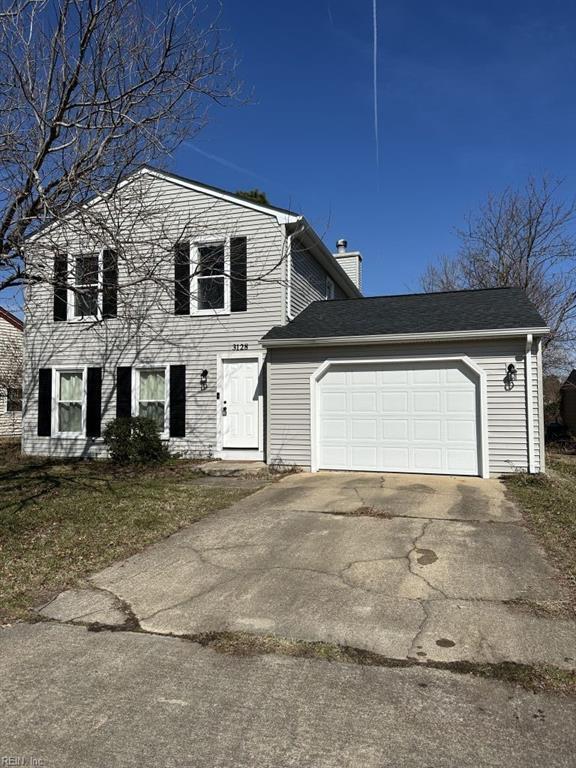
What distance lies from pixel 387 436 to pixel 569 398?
16.7m

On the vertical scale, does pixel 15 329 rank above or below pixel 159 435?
above

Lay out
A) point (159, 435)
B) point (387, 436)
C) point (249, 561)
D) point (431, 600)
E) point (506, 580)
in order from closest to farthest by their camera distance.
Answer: point (431, 600) → point (506, 580) → point (249, 561) → point (387, 436) → point (159, 435)

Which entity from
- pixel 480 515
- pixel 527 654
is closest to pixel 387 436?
pixel 480 515

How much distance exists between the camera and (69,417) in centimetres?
1387

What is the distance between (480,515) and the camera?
7.05 metres

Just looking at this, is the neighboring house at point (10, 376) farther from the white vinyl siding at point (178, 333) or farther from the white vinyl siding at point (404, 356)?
the white vinyl siding at point (404, 356)

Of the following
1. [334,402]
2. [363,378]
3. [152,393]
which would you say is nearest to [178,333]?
[152,393]

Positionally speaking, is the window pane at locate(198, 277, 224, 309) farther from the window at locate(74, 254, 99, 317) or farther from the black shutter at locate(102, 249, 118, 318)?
the window at locate(74, 254, 99, 317)

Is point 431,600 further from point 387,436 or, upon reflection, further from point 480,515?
point 387,436

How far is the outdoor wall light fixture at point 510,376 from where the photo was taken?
31.9 ft

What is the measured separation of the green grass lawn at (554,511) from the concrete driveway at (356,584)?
17 cm

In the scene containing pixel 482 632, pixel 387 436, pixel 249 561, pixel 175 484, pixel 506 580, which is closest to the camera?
pixel 482 632

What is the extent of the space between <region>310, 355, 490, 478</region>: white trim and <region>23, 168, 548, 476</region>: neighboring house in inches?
1.0

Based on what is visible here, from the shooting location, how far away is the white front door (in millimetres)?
12094
